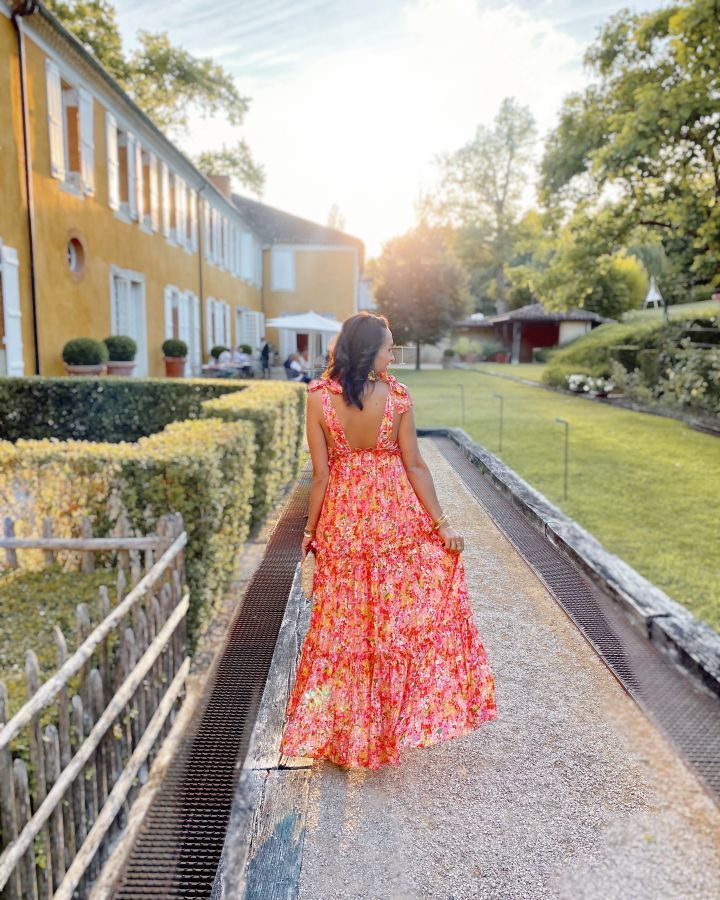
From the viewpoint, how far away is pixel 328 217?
10944cm

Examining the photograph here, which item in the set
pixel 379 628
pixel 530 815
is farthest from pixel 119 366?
pixel 530 815

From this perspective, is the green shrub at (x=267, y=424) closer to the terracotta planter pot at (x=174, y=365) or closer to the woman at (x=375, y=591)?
the woman at (x=375, y=591)

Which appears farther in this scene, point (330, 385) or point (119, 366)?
point (119, 366)

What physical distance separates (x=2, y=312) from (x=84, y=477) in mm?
8362

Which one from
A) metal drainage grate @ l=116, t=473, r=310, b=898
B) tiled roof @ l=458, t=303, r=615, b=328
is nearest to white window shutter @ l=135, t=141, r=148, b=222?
metal drainage grate @ l=116, t=473, r=310, b=898

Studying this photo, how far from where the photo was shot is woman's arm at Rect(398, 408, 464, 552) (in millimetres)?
3025

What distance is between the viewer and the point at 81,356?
514 inches

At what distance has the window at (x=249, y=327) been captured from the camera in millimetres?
31766

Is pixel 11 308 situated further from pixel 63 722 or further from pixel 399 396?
pixel 63 722

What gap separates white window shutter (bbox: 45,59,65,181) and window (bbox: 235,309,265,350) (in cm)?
1788

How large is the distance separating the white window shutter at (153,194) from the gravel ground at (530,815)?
1773 centimetres

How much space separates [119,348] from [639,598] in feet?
40.8

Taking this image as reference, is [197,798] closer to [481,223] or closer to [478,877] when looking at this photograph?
[478,877]

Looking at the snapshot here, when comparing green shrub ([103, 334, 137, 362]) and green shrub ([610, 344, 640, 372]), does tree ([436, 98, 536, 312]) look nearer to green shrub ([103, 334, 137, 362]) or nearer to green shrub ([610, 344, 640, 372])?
green shrub ([610, 344, 640, 372])
